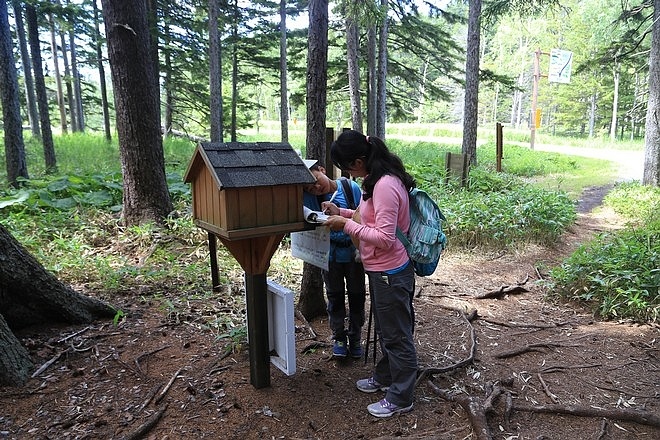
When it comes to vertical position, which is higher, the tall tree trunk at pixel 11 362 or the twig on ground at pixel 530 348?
the tall tree trunk at pixel 11 362

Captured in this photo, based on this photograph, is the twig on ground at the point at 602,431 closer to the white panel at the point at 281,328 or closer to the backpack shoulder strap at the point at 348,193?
the white panel at the point at 281,328

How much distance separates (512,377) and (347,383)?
125 centimetres

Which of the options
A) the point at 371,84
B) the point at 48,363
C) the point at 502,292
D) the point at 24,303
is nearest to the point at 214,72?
the point at 371,84

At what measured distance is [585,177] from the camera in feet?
49.9

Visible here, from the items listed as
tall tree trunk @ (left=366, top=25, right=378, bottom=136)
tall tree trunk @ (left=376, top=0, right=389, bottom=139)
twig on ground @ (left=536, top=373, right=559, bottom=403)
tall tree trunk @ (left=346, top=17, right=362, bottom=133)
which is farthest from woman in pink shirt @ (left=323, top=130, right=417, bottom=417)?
tall tree trunk @ (left=376, top=0, right=389, bottom=139)

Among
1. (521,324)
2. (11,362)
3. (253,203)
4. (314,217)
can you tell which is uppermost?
(253,203)

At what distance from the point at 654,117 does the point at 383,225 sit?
1128 cm

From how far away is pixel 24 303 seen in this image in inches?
131

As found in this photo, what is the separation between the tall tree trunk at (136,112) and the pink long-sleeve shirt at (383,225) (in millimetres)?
4388

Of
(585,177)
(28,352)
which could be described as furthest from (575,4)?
(28,352)


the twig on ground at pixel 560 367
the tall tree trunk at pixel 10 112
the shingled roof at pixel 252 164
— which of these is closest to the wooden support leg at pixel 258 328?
the shingled roof at pixel 252 164

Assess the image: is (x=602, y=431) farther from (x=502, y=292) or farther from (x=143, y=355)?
(x=143, y=355)

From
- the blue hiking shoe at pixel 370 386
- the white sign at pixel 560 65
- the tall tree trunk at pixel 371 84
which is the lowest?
the blue hiking shoe at pixel 370 386

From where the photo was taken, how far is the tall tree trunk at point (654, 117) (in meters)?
10.2
